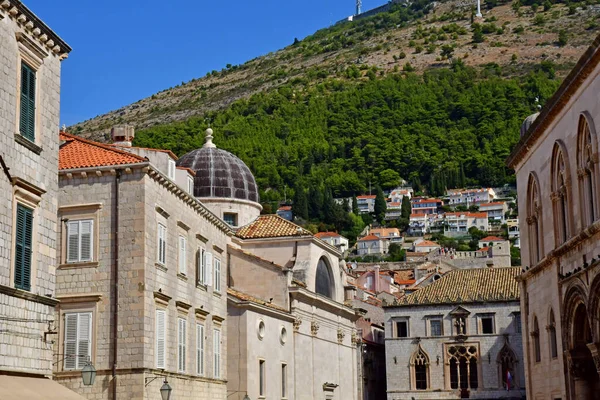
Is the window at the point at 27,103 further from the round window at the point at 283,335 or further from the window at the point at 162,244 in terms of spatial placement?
the round window at the point at 283,335

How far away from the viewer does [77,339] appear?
30688 millimetres

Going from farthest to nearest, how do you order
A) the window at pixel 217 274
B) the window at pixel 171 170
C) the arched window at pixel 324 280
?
the arched window at pixel 324 280 → the window at pixel 217 274 → the window at pixel 171 170

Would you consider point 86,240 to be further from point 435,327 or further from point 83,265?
point 435,327

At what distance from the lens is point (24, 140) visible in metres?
22.4

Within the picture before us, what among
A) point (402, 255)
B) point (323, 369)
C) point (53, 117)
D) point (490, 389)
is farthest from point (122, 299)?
point (402, 255)

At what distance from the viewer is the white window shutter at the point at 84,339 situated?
30.5 meters

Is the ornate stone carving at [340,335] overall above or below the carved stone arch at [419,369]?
above

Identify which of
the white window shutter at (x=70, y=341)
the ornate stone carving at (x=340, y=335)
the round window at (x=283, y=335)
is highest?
the ornate stone carving at (x=340, y=335)

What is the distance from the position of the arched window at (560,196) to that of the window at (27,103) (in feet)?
55.2

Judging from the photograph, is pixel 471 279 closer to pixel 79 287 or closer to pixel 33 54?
pixel 79 287

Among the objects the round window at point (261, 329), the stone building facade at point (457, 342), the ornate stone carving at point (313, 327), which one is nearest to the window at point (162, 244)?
the round window at point (261, 329)

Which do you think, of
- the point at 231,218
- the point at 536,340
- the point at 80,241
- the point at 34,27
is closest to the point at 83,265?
the point at 80,241

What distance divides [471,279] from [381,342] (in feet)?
39.0

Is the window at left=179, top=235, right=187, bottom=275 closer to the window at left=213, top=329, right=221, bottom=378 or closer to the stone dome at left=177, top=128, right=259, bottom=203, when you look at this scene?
the window at left=213, top=329, right=221, bottom=378
